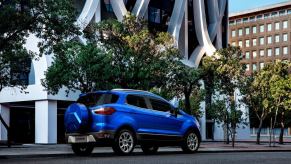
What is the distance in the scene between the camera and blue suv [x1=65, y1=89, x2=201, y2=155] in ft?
45.5

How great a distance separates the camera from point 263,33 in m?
107

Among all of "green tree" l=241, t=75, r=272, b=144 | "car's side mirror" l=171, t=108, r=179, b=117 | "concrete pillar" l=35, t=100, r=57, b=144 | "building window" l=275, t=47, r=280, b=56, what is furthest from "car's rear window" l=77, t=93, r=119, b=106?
"building window" l=275, t=47, r=280, b=56

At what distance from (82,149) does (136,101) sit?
221cm

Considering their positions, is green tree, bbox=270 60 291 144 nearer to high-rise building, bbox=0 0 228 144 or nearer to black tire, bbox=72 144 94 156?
high-rise building, bbox=0 0 228 144

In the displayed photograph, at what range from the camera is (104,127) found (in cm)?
1380

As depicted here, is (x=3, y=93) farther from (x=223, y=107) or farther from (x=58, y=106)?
(x=223, y=107)

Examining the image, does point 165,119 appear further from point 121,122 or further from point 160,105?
point 121,122

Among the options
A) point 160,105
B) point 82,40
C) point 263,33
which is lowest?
point 160,105

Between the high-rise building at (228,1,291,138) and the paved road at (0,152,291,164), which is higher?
the high-rise building at (228,1,291,138)

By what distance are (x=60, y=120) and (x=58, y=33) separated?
2817 centimetres

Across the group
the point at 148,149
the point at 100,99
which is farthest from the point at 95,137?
the point at 148,149

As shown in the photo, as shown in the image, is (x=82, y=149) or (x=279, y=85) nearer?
(x=82, y=149)

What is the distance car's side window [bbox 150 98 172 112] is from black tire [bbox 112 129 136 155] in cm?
136

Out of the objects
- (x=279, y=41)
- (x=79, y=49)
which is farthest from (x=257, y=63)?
(x=79, y=49)
